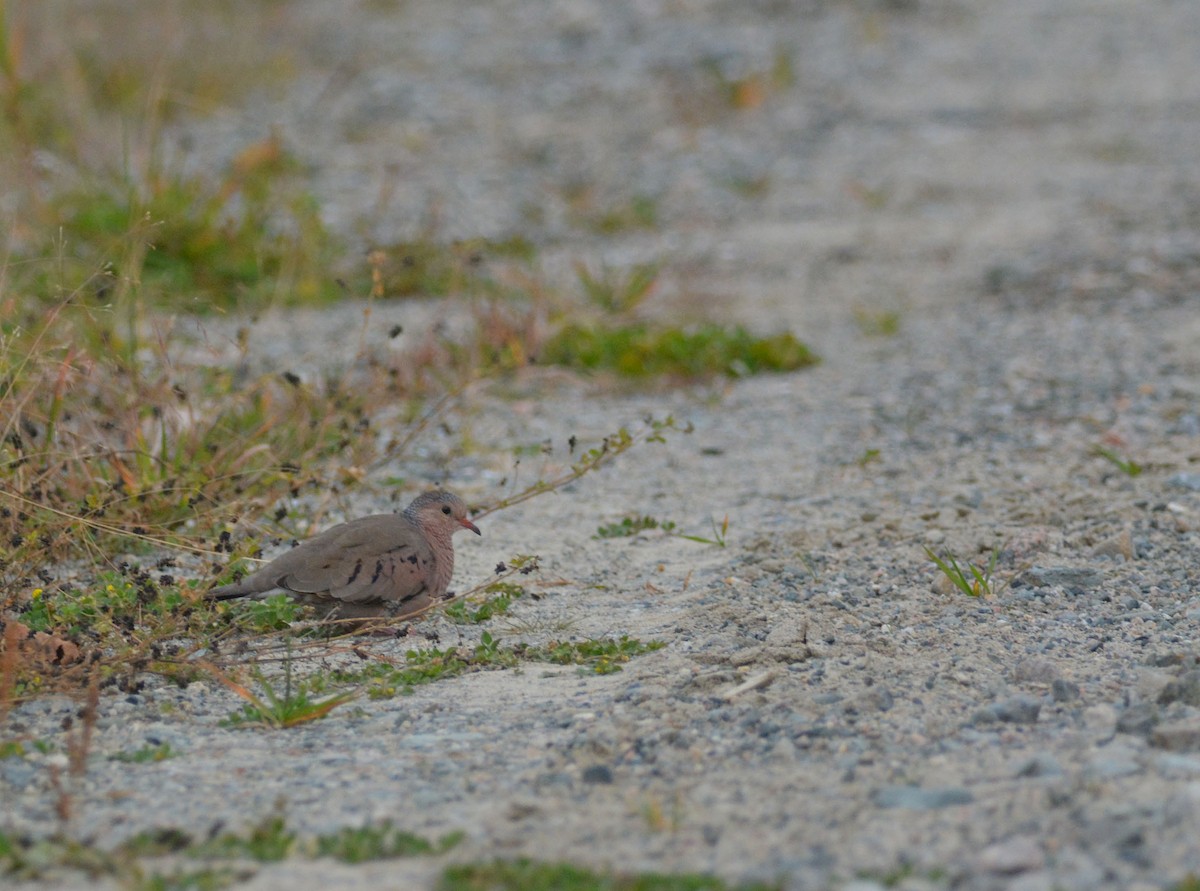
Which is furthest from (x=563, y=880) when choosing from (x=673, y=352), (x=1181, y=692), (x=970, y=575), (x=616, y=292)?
(x=616, y=292)

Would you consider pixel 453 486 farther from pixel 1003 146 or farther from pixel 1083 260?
pixel 1003 146

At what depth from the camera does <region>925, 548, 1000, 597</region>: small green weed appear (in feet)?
14.4

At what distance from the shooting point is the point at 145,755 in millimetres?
3447

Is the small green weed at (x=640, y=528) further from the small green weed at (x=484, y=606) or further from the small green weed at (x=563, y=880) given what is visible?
the small green weed at (x=563, y=880)

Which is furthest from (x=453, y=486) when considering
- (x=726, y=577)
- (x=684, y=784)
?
(x=684, y=784)

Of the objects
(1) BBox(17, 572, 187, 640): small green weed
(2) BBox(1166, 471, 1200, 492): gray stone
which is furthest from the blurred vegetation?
(2) BBox(1166, 471, 1200, 492): gray stone

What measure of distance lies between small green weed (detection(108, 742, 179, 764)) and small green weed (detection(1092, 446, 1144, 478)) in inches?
143

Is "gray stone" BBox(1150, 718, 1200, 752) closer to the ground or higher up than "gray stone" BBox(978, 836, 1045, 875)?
higher up

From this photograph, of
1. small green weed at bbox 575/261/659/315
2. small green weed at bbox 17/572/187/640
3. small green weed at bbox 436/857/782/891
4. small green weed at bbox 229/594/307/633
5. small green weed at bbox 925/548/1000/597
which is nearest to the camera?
small green weed at bbox 436/857/782/891

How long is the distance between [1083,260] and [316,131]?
6418 mm

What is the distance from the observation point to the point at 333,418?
18.0 ft

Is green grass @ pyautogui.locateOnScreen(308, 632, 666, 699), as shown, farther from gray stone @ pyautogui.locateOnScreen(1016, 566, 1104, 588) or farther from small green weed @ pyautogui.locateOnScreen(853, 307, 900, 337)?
small green weed @ pyautogui.locateOnScreen(853, 307, 900, 337)

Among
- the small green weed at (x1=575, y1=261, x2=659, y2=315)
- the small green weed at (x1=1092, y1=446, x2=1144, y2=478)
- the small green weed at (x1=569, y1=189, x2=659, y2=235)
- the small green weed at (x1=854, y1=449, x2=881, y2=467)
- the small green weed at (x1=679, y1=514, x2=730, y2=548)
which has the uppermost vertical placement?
the small green weed at (x1=569, y1=189, x2=659, y2=235)

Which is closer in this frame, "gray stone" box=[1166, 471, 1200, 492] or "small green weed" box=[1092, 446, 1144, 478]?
"gray stone" box=[1166, 471, 1200, 492]
